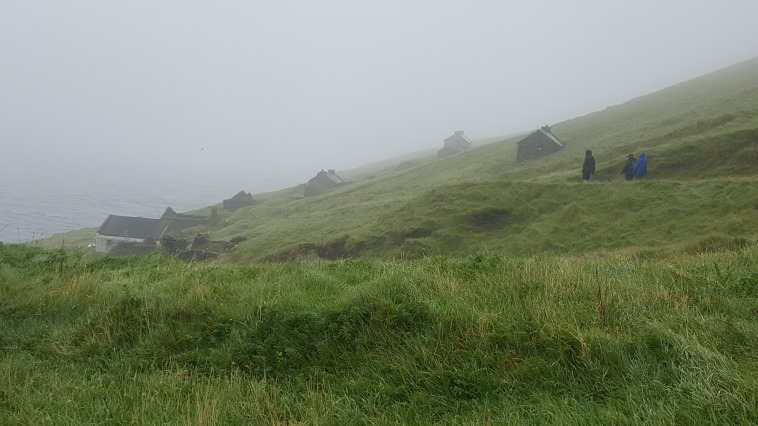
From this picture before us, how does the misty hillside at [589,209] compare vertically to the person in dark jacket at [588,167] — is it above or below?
below

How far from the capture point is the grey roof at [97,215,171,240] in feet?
228

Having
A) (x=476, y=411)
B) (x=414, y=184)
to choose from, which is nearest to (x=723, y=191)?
(x=476, y=411)

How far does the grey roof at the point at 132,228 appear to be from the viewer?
6950cm

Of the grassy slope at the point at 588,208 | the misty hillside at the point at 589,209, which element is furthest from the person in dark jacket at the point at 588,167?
the grassy slope at the point at 588,208

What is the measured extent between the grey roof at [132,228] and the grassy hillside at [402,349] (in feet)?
227

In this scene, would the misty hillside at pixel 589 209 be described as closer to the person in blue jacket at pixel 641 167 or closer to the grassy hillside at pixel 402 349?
the person in blue jacket at pixel 641 167

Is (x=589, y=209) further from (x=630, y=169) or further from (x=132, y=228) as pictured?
(x=132, y=228)

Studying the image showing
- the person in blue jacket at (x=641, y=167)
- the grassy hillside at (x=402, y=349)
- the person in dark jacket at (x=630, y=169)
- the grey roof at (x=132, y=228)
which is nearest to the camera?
the grassy hillside at (x=402, y=349)

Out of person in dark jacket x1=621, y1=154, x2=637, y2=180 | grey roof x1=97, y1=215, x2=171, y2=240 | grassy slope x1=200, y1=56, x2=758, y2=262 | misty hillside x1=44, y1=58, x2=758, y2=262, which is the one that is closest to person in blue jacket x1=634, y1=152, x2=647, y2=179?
person in dark jacket x1=621, y1=154, x2=637, y2=180

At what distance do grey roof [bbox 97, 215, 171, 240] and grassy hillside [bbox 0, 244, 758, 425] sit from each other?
69.1 meters

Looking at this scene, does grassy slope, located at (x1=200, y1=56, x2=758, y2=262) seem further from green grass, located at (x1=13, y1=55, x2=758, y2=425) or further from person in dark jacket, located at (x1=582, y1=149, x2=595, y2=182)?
green grass, located at (x1=13, y1=55, x2=758, y2=425)

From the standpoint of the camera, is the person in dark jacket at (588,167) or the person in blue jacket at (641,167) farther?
the person in dark jacket at (588,167)

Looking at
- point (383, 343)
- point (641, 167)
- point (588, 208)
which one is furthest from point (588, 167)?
point (383, 343)

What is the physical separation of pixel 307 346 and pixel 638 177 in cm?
2864
